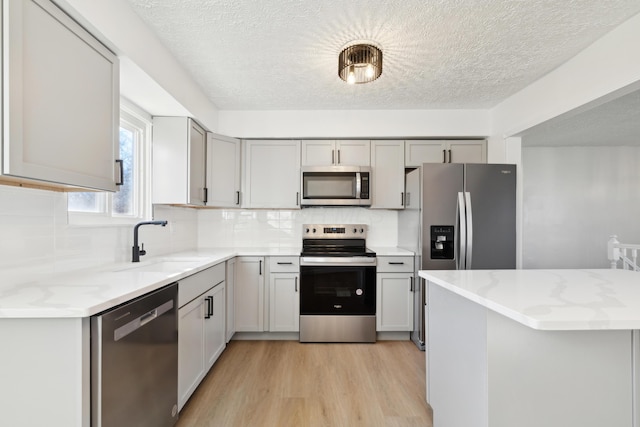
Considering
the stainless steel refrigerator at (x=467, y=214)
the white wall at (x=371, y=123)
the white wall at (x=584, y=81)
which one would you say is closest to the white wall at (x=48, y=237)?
the white wall at (x=371, y=123)

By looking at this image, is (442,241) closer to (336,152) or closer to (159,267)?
(336,152)

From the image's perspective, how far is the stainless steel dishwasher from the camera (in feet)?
3.48

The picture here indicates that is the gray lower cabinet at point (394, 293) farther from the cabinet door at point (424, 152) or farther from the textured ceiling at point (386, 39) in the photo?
the textured ceiling at point (386, 39)

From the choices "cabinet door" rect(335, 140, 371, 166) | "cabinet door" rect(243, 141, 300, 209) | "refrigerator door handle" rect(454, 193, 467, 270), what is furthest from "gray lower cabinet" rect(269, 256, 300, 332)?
"refrigerator door handle" rect(454, 193, 467, 270)

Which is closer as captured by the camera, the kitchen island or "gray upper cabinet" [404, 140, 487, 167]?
the kitchen island

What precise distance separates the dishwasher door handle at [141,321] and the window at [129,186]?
2.61ft

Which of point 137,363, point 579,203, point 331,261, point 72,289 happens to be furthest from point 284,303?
point 579,203

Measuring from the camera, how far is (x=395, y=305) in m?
2.93

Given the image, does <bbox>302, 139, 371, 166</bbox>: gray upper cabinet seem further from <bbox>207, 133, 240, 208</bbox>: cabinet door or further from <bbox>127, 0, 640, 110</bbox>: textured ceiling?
<bbox>207, 133, 240, 208</bbox>: cabinet door

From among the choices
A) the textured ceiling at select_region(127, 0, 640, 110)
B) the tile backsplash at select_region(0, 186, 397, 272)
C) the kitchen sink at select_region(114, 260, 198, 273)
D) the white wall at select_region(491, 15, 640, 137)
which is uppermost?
the textured ceiling at select_region(127, 0, 640, 110)

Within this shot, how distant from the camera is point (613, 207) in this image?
4.33 m

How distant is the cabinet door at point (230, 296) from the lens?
2.70 m

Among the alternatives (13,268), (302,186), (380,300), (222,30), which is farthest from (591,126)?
(13,268)

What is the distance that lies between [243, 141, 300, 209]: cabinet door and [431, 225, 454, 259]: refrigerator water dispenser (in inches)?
56.9
